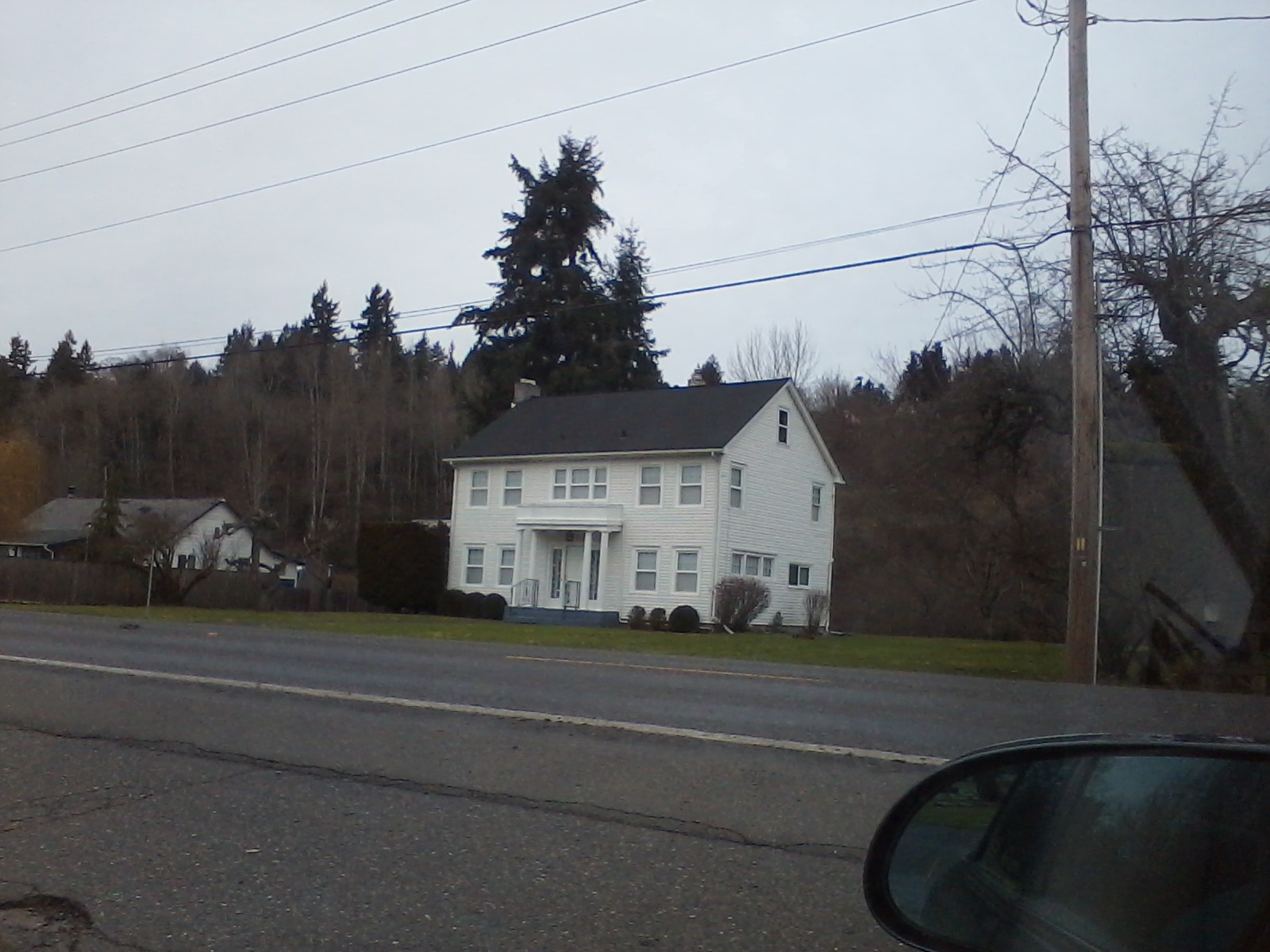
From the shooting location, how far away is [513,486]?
134 ft

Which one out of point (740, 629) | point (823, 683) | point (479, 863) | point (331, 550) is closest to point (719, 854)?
point (479, 863)

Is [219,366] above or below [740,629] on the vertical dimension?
above

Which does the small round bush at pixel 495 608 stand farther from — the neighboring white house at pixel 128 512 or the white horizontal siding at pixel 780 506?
the neighboring white house at pixel 128 512

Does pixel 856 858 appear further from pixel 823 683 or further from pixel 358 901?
pixel 823 683

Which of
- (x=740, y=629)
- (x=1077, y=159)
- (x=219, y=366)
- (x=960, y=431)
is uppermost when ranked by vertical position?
(x=219, y=366)

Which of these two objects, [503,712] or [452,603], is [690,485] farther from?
[503,712]

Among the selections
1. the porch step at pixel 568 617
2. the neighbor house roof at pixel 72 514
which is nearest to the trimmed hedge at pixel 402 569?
the porch step at pixel 568 617

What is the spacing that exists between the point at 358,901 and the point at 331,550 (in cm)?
5612

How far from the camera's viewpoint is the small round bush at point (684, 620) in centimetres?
3356

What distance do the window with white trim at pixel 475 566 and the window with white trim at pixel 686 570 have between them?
767 cm

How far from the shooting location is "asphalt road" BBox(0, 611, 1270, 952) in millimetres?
4879

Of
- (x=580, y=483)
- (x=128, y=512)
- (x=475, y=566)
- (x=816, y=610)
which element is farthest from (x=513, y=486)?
(x=128, y=512)

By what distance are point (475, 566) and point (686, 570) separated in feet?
27.7

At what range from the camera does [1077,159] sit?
1681cm
